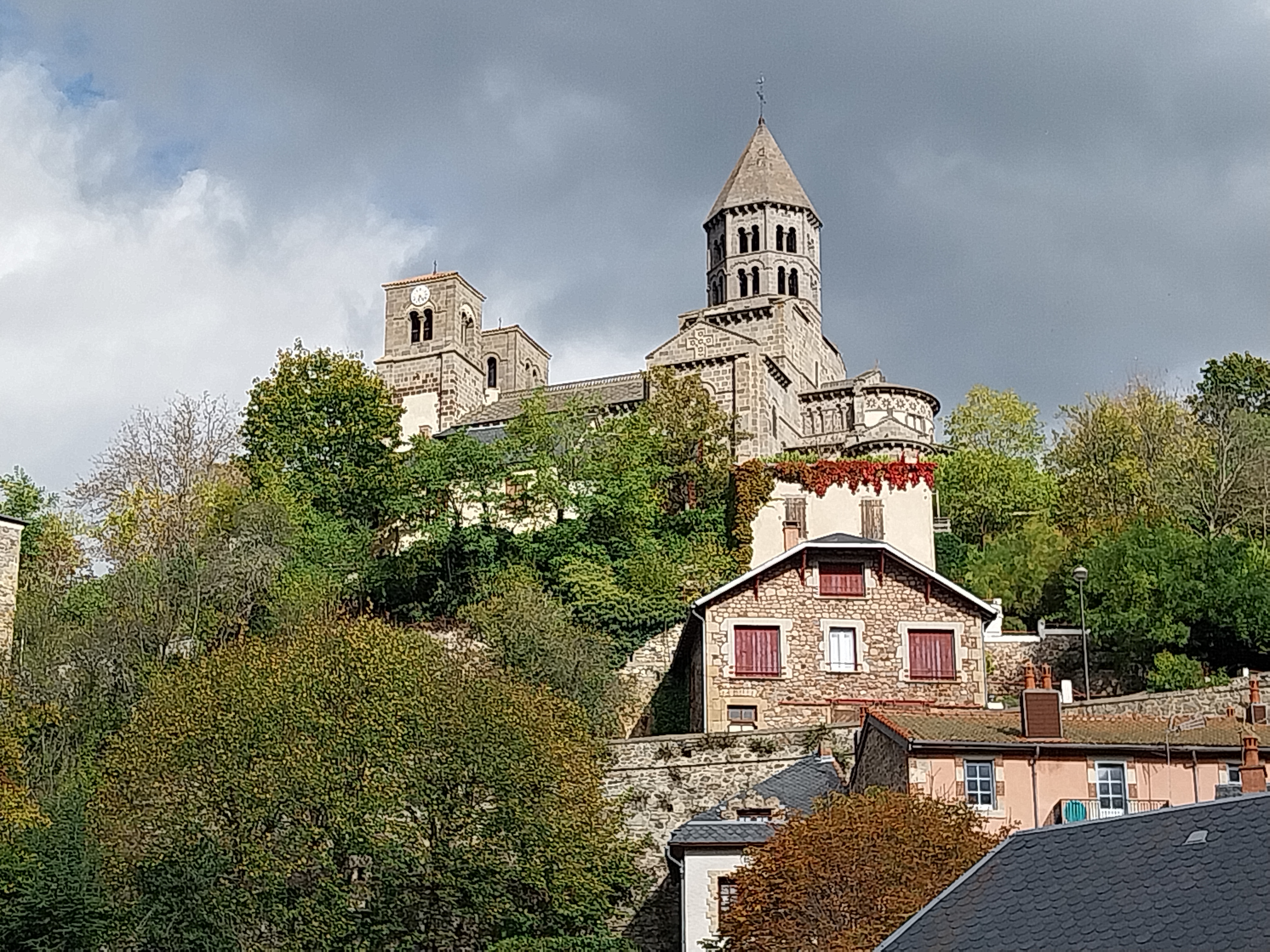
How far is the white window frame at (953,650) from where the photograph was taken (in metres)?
35.2

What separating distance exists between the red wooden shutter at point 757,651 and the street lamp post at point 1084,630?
6.91 m

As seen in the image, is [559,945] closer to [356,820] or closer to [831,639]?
[356,820]

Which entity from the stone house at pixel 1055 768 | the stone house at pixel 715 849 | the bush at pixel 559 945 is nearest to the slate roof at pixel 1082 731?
the stone house at pixel 1055 768

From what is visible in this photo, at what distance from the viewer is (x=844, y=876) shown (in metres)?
20.6

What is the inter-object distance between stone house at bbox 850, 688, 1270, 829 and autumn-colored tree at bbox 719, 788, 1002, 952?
10.9 feet

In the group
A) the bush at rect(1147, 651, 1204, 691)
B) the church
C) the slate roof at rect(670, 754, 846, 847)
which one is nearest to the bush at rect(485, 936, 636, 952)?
the slate roof at rect(670, 754, 846, 847)

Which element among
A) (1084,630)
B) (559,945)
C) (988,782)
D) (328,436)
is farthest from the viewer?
(328,436)

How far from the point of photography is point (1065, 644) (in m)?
39.0

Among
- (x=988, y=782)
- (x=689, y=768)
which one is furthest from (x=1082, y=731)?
(x=689, y=768)

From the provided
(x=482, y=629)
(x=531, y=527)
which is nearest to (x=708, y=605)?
(x=482, y=629)

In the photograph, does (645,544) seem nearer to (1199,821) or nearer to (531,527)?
(531,527)

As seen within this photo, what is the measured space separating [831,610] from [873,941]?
16462 mm

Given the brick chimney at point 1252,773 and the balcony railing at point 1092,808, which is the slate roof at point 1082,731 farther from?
the brick chimney at point 1252,773

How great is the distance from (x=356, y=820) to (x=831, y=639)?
12.3 m
